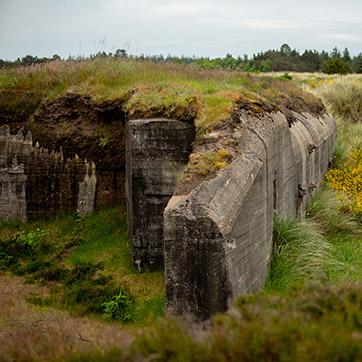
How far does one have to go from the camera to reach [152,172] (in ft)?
22.7

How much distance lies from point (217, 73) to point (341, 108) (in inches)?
342

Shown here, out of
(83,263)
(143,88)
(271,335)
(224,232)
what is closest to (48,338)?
(271,335)

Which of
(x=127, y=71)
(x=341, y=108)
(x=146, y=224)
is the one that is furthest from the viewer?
(x=341, y=108)

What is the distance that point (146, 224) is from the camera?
7.08 m

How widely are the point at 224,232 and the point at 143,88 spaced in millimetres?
4503

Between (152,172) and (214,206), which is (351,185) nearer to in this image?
(152,172)

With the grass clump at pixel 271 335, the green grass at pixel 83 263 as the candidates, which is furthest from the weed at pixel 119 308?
the grass clump at pixel 271 335

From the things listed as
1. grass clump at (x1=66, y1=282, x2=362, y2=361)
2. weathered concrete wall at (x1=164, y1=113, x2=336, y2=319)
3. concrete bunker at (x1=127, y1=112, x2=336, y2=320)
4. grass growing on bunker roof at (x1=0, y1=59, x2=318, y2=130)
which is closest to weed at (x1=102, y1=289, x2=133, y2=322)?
concrete bunker at (x1=127, y1=112, x2=336, y2=320)

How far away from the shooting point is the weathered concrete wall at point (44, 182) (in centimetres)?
912

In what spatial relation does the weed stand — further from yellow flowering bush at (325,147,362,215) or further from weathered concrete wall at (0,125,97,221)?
yellow flowering bush at (325,147,362,215)

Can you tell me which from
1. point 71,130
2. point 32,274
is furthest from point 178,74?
point 32,274

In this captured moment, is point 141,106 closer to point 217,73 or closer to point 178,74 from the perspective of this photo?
point 178,74

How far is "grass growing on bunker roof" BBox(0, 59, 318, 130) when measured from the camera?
6934 mm

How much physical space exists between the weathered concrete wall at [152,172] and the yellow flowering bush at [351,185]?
143 inches
